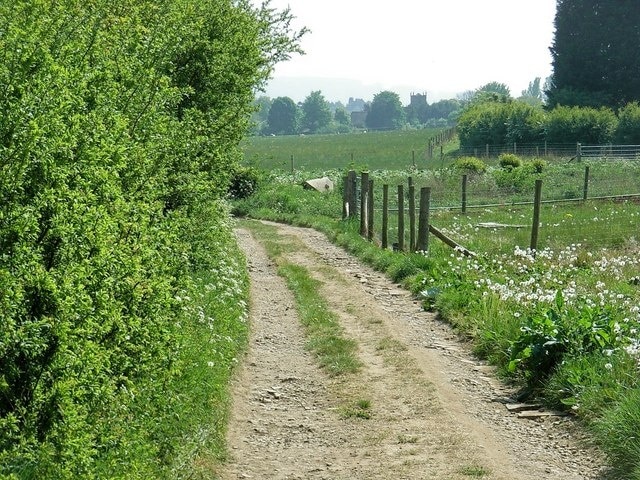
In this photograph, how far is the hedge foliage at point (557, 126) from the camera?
50719 mm

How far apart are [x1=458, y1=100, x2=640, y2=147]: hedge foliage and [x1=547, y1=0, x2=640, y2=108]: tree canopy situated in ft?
27.4

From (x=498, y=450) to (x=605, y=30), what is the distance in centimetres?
6445

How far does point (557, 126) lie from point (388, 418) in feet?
153

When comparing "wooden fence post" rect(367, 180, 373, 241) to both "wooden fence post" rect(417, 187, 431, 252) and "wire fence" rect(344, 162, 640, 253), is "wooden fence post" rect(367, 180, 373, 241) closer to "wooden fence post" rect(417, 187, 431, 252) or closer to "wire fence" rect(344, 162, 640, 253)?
"wire fence" rect(344, 162, 640, 253)

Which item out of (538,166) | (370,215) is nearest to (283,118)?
(538,166)

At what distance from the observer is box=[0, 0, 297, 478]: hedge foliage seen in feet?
Answer: 15.2

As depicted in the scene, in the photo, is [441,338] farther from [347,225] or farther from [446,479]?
[347,225]

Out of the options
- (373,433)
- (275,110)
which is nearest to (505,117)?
(373,433)

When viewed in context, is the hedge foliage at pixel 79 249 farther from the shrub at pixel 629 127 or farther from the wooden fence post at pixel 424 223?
the shrub at pixel 629 127

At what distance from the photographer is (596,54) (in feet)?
218

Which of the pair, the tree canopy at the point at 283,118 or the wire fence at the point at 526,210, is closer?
the wire fence at the point at 526,210

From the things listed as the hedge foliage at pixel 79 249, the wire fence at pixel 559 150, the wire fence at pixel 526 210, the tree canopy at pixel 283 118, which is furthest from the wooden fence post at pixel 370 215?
the tree canopy at pixel 283 118

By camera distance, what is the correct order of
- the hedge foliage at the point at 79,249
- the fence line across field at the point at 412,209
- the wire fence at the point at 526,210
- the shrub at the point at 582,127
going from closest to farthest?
the hedge foliage at the point at 79,249 < the fence line across field at the point at 412,209 < the wire fence at the point at 526,210 < the shrub at the point at 582,127

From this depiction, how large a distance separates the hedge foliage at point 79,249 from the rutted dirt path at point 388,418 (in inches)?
61.1
